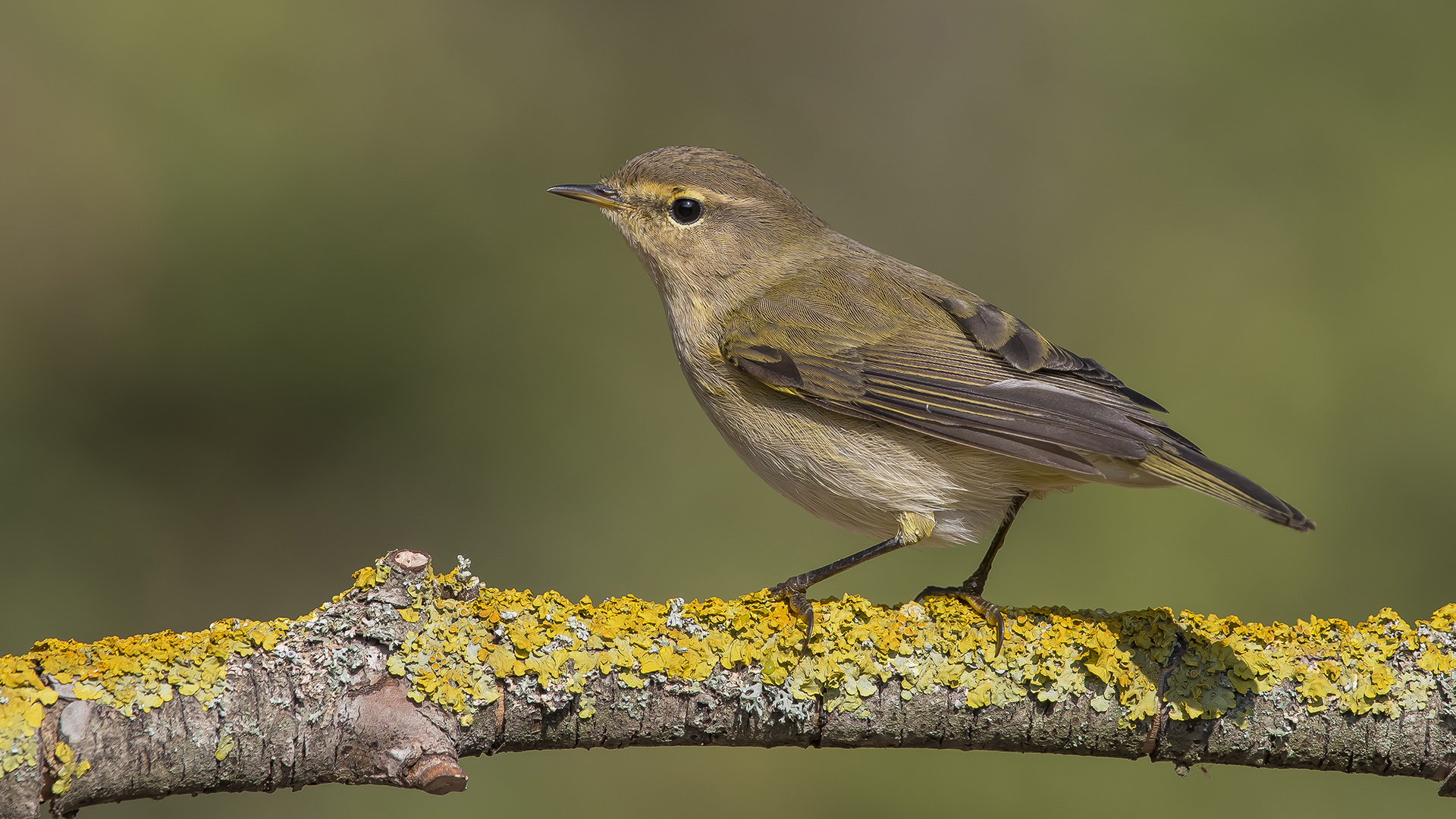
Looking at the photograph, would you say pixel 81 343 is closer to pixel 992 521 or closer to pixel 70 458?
pixel 70 458

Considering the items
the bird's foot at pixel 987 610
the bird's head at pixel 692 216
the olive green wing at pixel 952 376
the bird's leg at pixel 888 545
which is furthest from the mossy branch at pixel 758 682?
the bird's head at pixel 692 216

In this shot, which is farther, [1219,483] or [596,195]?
[596,195]

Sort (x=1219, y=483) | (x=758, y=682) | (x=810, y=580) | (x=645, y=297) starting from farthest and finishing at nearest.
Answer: (x=645, y=297) → (x=810, y=580) → (x=1219, y=483) → (x=758, y=682)

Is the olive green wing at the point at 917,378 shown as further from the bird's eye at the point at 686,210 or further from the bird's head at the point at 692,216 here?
the bird's eye at the point at 686,210

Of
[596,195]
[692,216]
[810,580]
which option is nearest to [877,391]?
[810,580]

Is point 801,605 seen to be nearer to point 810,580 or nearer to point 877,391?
point 810,580

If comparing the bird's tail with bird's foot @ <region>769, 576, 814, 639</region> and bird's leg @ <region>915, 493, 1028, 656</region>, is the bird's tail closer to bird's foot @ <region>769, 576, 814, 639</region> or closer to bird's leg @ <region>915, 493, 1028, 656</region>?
bird's leg @ <region>915, 493, 1028, 656</region>

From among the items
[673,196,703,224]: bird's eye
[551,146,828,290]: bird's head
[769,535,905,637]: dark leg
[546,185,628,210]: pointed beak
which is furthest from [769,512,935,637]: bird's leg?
[546,185,628,210]: pointed beak

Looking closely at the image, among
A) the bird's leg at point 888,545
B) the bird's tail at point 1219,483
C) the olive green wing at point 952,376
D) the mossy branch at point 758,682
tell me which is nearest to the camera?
the mossy branch at point 758,682
